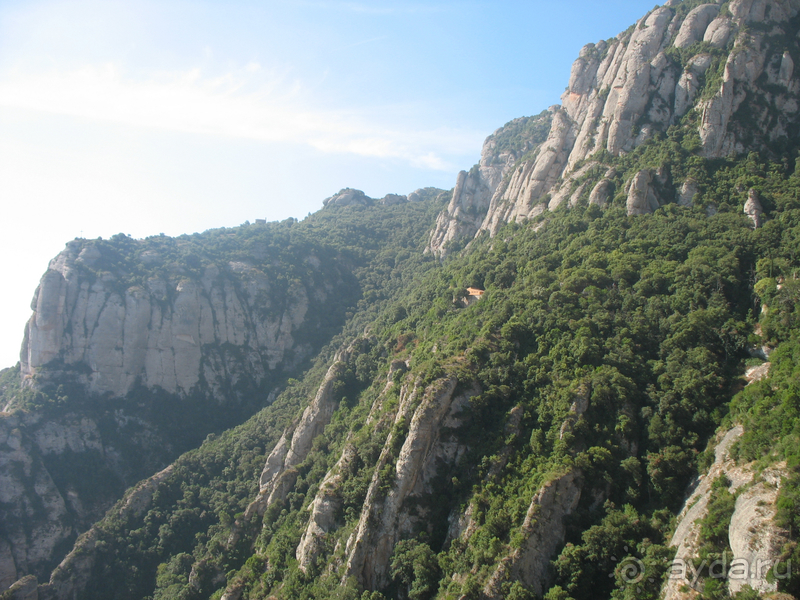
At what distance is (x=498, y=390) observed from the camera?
48688 mm

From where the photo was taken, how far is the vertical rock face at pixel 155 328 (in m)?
91.6

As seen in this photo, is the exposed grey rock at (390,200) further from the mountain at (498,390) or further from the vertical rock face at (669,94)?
the vertical rock face at (669,94)

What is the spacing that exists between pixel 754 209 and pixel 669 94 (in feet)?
Answer: 113

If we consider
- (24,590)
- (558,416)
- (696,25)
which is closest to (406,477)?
(558,416)

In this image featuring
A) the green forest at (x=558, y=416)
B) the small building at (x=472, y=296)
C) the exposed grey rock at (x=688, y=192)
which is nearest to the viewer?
the green forest at (x=558, y=416)

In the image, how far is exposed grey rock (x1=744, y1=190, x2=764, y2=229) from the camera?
58.8m

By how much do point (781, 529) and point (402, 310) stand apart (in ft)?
223

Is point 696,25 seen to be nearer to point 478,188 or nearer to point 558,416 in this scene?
point 478,188

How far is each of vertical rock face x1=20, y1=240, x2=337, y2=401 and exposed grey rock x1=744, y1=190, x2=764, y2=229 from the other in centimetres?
9125

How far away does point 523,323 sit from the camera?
2173 inches

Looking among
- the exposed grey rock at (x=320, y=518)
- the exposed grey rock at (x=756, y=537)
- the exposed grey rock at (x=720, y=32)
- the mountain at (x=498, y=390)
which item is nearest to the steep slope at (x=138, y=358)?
the mountain at (x=498, y=390)

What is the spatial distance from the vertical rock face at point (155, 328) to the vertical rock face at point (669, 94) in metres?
62.6

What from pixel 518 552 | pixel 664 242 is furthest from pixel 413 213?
pixel 518 552

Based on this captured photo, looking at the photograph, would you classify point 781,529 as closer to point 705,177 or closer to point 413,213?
point 705,177
